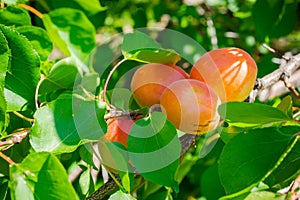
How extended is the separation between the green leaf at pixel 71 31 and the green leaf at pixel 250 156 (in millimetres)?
481

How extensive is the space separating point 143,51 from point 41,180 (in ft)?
0.99

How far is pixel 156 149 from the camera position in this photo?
759mm

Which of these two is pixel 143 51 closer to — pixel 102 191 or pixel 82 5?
pixel 102 191

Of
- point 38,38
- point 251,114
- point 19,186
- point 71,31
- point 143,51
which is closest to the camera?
point 19,186

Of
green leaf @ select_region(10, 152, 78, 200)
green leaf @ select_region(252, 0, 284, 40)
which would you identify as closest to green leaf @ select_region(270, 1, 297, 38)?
green leaf @ select_region(252, 0, 284, 40)

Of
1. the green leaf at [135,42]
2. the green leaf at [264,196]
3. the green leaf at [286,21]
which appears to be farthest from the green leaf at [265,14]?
the green leaf at [264,196]

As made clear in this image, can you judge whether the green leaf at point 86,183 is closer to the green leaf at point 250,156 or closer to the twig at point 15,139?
the twig at point 15,139

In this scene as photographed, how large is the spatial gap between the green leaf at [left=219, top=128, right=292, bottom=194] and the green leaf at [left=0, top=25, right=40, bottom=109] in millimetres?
313

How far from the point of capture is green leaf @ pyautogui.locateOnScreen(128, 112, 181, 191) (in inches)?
29.4

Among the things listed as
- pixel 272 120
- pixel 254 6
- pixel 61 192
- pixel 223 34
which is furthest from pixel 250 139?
pixel 223 34

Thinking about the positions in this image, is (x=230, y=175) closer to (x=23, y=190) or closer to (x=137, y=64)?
(x=23, y=190)

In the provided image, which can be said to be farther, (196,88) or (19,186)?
(196,88)

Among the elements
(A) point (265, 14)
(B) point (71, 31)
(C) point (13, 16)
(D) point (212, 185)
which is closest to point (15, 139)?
(C) point (13, 16)

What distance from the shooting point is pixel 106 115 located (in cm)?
80
